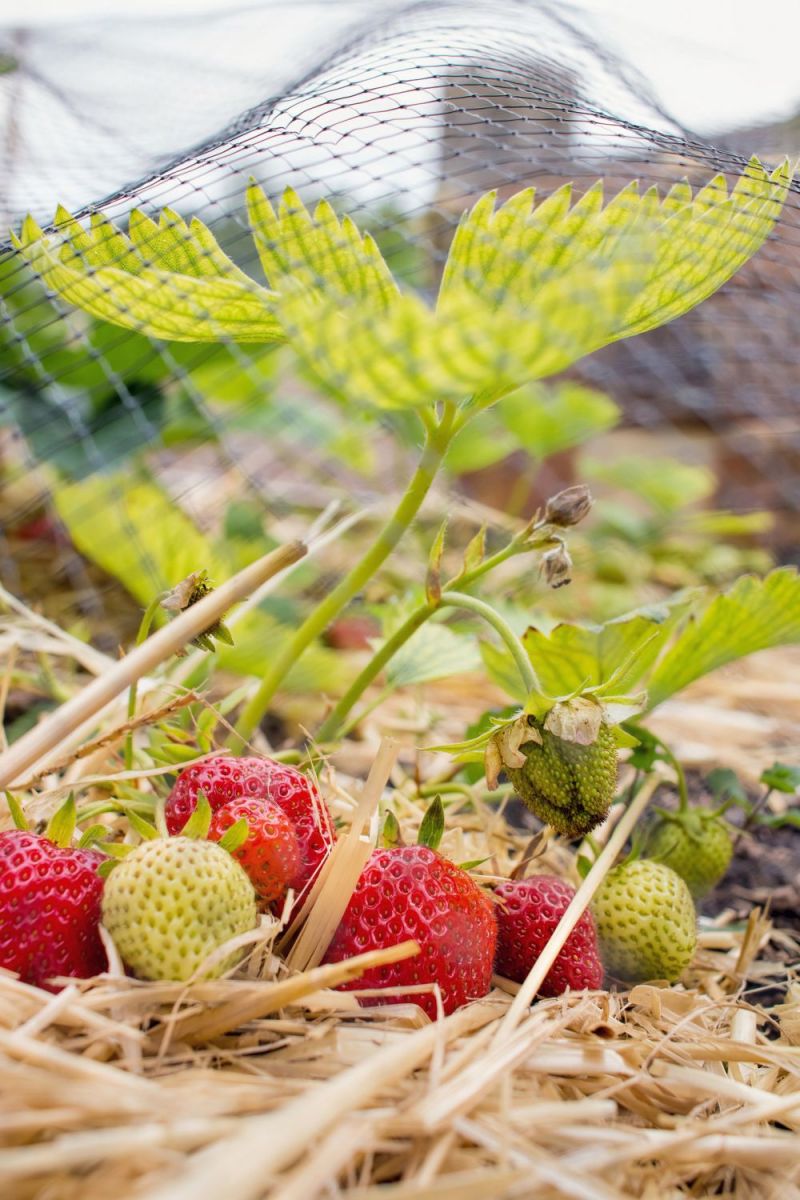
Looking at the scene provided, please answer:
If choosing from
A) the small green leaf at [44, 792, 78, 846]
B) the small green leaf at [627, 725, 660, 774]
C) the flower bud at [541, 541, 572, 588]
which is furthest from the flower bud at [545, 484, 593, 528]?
the small green leaf at [44, 792, 78, 846]

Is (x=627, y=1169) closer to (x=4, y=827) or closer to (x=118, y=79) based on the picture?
Result: (x=4, y=827)

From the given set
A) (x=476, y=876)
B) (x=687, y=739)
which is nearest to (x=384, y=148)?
(x=476, y=876)

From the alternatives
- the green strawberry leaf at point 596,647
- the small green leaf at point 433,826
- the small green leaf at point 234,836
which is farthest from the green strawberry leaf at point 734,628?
the small green leaf at point 234,836

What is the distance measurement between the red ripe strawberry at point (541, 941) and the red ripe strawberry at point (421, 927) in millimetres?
51

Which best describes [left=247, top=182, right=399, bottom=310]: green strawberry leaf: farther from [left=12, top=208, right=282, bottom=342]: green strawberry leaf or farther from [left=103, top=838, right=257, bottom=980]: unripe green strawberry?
[left=103, top=838, right=257, bottom=980]: unripe green strawberry

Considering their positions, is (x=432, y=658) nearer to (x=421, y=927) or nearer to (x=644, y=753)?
(x=644, y=753)

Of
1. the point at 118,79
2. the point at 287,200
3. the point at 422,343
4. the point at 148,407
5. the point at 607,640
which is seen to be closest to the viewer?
the point at 422,343

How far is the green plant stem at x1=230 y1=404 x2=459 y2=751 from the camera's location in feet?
1.90

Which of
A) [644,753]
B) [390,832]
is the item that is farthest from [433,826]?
[644,753]

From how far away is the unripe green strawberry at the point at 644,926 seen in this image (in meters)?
0.63

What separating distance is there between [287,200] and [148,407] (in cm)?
121

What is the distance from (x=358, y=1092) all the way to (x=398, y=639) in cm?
32

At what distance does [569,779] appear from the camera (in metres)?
0.53

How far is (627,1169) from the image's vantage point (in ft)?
1.38
